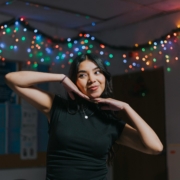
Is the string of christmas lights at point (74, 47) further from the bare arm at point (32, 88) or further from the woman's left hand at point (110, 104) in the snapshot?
the bare arm at point (32, 88)

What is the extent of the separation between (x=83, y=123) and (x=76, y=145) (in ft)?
0.30

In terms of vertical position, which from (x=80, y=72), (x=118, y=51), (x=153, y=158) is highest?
(x=118, y=51)

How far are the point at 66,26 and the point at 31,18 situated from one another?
43 cm

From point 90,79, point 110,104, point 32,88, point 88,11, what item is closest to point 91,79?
point 90,79

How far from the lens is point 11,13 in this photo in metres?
3.41

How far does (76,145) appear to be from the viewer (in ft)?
4.20

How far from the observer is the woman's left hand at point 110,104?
1.38 m

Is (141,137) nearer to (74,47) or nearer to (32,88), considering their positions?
(32,88)

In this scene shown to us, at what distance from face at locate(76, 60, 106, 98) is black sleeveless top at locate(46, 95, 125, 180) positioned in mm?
91

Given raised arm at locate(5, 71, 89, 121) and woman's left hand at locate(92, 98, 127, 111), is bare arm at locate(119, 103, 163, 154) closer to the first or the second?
woman's left hand at locate(92, 98, 127, 111)

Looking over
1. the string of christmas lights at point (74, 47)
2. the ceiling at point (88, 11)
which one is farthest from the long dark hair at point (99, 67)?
the string of christmas lights at point (74, 47)

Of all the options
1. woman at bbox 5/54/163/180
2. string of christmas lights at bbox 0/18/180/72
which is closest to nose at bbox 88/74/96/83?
woman at bbox 5/54/163/180

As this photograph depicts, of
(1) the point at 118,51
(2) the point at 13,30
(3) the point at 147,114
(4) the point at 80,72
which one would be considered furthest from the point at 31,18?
(4) the point at 80,72

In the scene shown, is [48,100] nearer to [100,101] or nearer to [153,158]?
[100,101]
